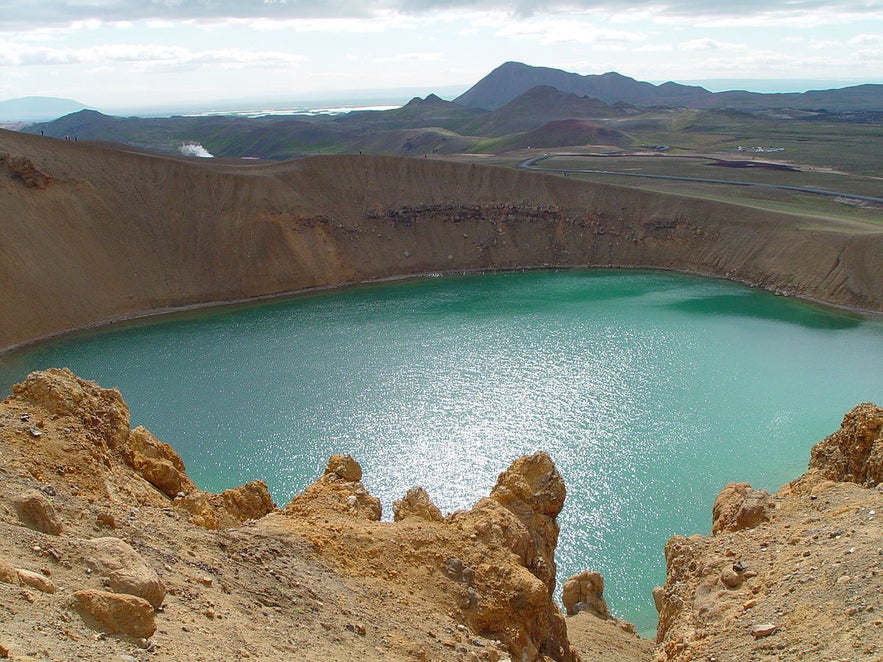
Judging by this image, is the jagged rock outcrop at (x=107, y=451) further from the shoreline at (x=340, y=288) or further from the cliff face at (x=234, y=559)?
the shoreline at (x=340, y=288)

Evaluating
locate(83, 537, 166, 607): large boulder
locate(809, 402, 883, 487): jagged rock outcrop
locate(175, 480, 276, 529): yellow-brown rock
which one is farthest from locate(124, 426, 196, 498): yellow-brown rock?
locate(809, 402, 883, 487): jagged rock outcrop

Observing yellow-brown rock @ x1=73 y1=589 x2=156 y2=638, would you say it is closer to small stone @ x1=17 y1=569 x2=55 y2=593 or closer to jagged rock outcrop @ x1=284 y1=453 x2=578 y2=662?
small stone @ x1=17 y1=569 x2=55 y2=593

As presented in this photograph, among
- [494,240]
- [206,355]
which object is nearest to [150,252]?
[206,355]

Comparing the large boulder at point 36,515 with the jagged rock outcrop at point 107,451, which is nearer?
the large boulder at point 36,515

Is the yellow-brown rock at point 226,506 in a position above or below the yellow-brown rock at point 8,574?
below

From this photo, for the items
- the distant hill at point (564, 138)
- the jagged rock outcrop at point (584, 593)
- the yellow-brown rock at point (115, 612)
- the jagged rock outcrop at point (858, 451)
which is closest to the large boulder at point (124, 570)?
the yellow-brown rock at point (115, 612)

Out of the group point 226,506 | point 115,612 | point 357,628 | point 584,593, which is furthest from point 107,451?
point 584,593
